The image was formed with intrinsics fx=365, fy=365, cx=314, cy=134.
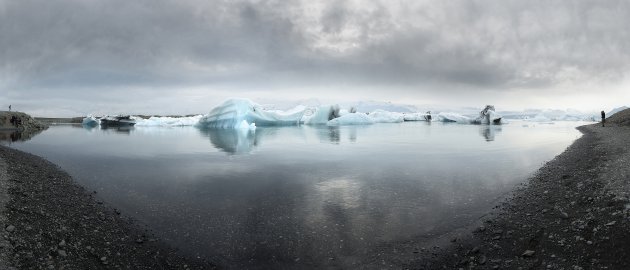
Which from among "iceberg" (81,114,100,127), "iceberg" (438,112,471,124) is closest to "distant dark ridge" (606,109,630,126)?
"iceberg" (438,112,471,124)

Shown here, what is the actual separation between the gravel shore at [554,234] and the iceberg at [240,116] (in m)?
40.2

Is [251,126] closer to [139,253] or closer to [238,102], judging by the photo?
→ [238,102]

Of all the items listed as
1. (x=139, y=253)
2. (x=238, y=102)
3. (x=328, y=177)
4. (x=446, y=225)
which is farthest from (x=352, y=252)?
(x=238, y=102)

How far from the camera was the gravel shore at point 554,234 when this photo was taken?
5.13m

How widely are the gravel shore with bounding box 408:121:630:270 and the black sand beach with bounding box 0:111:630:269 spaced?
0.01m

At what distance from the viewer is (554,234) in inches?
238

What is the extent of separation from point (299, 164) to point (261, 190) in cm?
506

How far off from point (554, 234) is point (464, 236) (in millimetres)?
1393

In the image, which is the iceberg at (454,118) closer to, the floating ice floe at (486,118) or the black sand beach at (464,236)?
the floating ice floe at (486,118)

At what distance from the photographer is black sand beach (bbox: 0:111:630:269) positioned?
5152 mm

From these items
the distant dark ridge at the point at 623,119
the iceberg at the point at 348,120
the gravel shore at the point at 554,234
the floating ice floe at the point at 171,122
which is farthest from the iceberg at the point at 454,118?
the gravel shore at the point at 554,234

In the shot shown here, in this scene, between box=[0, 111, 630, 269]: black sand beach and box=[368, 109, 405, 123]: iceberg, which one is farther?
box=[368, 109, 405, 123]: iceberg

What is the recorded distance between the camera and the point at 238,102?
45688 millimetres

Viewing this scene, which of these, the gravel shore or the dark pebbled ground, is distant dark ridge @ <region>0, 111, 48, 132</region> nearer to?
the dark pebbled ground
